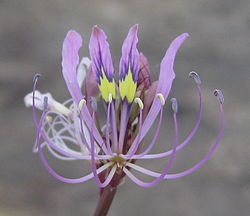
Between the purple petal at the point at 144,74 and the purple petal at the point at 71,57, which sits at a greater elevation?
the purple petal at the point at 144,74

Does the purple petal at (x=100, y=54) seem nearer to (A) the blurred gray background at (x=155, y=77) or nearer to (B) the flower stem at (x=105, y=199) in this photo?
(B) the flower stem at (x=105, y=199)

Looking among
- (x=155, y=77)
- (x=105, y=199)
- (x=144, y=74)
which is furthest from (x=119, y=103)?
(x=155, y=77)

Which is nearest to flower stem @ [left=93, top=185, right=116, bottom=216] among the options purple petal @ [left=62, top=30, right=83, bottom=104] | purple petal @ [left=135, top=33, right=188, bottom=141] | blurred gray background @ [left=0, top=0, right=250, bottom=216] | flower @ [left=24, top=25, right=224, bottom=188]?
flower @ [left=24, top=25, right=224, bottom=188]

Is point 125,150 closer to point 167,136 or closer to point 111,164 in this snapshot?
point 111,164

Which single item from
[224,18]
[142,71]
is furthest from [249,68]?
[142,71]

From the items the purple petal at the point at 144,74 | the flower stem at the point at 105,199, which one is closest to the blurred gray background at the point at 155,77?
the flower stem at the point at 105,199

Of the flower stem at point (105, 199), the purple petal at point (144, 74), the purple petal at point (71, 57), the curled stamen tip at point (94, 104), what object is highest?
the purple petal at point (144, 74)

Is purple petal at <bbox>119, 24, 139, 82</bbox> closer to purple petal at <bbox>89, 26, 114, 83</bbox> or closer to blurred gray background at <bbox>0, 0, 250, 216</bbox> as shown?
purple petal at <bbox>89, 26, 114, 83</bbox>
